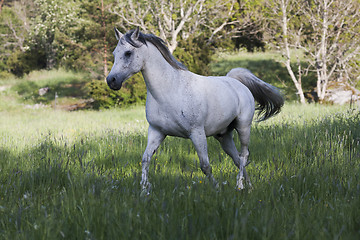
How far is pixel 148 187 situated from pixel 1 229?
1.40m

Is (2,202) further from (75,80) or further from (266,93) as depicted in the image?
(75,80)

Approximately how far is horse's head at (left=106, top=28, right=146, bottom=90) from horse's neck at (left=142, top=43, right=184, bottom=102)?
0.16 meters

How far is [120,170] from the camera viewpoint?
429 cm

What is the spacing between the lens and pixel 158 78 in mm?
3539

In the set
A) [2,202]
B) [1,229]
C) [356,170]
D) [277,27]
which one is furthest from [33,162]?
[277,27]

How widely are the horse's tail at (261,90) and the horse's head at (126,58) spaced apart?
1765 millimetres

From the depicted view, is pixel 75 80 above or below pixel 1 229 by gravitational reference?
below

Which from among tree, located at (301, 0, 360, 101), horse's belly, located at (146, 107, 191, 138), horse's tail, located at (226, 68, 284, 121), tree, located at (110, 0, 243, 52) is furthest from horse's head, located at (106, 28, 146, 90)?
tree, located at (110, 0, 243, 52)

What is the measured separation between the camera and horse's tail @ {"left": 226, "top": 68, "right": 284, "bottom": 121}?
15.7 feet

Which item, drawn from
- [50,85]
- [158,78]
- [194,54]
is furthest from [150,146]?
[50,85]

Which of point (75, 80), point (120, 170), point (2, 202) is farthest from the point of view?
point (75, 80)

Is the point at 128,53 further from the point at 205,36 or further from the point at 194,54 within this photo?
the point at 205,36

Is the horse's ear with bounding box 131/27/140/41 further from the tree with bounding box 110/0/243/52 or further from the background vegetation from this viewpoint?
the tree with bounding box 110/0/243/52

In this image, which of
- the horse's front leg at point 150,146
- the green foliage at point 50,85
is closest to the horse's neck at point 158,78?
the horse's front leg at point 150,146
